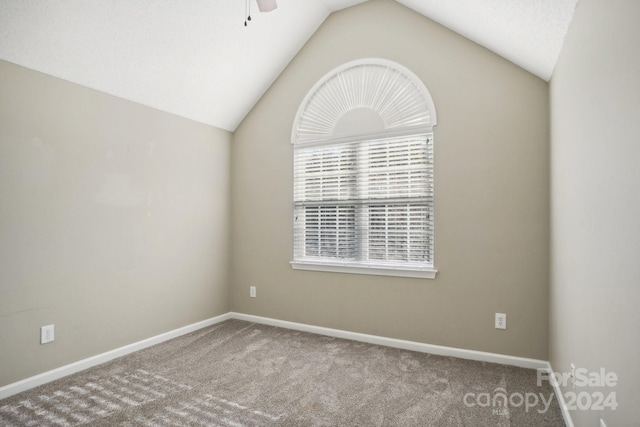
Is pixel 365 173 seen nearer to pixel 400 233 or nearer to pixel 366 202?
pixel 366 202

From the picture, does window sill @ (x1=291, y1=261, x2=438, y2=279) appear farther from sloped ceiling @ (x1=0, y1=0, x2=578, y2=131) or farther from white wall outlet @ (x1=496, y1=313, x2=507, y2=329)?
sloped ceiling @ (x1=0, y1=0, x2=578, y2=131)

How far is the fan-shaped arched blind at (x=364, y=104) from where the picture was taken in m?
3.07

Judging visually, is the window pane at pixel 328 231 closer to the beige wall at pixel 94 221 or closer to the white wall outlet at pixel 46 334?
the beige wall at pixel 94 221

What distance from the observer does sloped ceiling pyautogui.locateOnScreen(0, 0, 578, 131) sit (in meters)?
2.13

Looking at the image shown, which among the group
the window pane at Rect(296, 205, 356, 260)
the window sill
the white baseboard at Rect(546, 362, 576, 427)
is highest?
the window pane at Rect(296, 205, 356, 260)

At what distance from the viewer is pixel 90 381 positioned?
2439 mm

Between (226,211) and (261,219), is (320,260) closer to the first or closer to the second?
(261,219)

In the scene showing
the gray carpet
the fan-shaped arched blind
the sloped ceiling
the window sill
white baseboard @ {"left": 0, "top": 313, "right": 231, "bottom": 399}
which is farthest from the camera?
the fan-shaped arched blind

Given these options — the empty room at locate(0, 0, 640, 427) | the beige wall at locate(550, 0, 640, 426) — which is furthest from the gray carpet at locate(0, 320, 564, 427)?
the beige wall at locate(550, 0, 640, 426)

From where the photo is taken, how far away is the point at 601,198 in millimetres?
1345

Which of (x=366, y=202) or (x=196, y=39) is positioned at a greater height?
(x=196, y=39)

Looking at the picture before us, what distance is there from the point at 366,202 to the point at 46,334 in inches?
106

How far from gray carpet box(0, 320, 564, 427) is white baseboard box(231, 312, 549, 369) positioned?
62 mm

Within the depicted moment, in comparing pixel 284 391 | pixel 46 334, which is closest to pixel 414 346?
pixel 284 391
